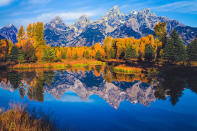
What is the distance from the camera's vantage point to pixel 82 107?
18016 mm

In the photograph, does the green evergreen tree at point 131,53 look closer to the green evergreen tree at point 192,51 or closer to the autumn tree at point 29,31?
the green evergreen tree at point 192,51

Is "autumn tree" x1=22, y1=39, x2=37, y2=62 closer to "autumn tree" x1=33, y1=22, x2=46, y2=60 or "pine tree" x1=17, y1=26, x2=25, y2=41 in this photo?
"autumn tree" x1=33, y1=22, x2=46, y2=60

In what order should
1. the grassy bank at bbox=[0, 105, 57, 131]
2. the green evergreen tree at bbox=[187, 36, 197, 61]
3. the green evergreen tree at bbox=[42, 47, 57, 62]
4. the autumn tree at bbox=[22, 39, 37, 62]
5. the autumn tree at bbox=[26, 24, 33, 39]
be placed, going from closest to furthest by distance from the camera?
the grassy bank at bbox=[0, 105, 57, 131]
the green evergreen tree at bbox=[187, 36, 197, 61]
the autumn tree at bbox=[22, 39, 37, 62]
the green evergreen tree at bbox=[42, 47, 57, 62]
the autumn tree at bbox=[26, 24, 33, 39]

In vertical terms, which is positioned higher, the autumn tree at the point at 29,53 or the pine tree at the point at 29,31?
the pine tree at the point at 29,31

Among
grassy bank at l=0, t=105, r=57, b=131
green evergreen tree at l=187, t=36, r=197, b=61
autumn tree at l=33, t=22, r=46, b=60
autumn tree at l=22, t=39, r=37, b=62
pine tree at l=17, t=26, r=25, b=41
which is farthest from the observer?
pine tree at l=17, t=26, r=25, b=41

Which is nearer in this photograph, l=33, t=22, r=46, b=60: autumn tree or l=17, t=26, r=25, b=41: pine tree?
l=33, t=22, r=46, b=60: autumn tree

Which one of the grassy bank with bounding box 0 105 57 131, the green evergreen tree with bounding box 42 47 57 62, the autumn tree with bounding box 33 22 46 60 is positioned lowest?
the grassy bank with bounding box 0 105 57 131

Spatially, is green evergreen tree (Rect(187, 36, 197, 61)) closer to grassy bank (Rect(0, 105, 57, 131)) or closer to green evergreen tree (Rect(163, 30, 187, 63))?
green evergreen tree (Rect(163, 30, 187, 63))

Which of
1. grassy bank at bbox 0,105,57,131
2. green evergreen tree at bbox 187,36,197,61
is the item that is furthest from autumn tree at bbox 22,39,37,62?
green evergreen tree at bbox 187,36,197,61

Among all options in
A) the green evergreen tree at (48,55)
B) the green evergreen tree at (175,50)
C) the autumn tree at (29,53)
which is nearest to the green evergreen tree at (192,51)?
the green evergreen tree at (175,50)

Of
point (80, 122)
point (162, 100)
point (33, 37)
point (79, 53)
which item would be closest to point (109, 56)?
point (79, 53)

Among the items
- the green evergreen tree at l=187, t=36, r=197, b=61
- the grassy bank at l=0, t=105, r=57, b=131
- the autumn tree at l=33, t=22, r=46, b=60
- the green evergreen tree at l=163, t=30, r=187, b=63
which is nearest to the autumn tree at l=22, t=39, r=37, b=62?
the autumn tree at l=33, t=22, r=46, b=60

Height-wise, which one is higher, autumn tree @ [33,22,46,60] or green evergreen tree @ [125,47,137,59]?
autumn tree @ [33,22,46,60]

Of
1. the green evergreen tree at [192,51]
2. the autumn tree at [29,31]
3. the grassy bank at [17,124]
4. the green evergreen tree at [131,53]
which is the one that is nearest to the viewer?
the grassy bank at [17,124]
